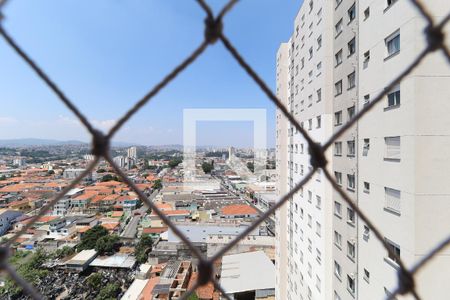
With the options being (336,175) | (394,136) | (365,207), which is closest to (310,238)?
(336,175)

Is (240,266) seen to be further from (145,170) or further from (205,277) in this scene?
(145,170)

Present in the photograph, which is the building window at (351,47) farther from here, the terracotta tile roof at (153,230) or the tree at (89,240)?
the tree at (89,240)

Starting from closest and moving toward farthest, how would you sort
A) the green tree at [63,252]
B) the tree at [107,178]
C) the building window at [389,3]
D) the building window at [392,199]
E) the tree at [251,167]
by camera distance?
the building window at [392,199] < the building window at [389,3] < the green tree at [63,252] < the tree at [251,167] < the tree at [107,178]

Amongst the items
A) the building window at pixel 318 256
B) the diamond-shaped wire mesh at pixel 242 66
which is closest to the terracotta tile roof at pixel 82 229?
the building window at pixel 318 256

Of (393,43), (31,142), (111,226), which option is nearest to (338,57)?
(393,43)

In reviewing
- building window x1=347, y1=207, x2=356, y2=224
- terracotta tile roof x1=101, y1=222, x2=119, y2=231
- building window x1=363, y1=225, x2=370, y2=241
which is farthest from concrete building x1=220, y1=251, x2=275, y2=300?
terracotta tile roof x1=101, y1=222, x2=119, y2=231

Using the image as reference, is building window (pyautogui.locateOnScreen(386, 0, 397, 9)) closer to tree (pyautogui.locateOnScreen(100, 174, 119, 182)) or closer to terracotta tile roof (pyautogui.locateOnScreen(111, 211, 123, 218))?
terracotta tile roof (pyautogui.locateOnScreen(111, 211, 123, 218))
